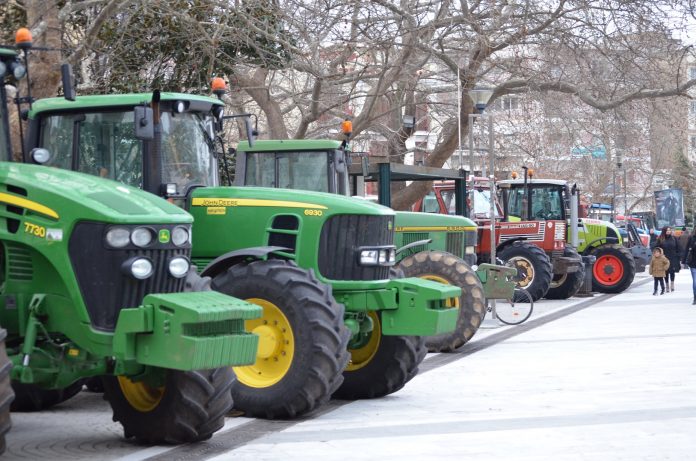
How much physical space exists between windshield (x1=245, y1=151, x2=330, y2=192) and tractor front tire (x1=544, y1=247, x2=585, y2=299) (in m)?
17.6

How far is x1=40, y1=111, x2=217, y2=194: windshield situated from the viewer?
1103cm

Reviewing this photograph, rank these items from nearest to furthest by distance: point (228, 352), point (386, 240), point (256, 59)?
point (228, 352) → point (386, 240) → point (256, 59)

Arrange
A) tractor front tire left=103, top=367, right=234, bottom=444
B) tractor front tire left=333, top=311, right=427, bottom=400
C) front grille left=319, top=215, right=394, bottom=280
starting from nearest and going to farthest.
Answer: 1. tractor front tire left=103, top=367, right=234, bottom=444
2. front grille left=319, top=215, right=394, bottom=280
3. tractor front tire left=333, top=311, right=427, bottom=400

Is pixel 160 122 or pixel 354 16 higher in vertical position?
pixel 354 16

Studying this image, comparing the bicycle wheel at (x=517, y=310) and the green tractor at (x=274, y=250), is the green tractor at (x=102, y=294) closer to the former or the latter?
the green tractor at (x=274, y=250)

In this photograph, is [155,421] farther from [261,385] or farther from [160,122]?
[160,122]

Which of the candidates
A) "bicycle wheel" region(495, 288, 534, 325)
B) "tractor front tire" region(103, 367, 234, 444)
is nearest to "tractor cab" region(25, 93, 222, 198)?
"tractor front tire" region(103, 367, 234, 444)

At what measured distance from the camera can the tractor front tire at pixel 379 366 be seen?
12.7m

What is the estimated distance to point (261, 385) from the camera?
11.3 metres

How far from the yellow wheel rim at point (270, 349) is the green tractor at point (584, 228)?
19.7 m

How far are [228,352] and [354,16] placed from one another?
13807 mm

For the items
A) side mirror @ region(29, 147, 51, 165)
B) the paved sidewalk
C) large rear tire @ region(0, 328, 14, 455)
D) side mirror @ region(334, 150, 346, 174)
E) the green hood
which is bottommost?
the paved sidewalk

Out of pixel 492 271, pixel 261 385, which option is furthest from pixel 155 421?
pixel 492 271

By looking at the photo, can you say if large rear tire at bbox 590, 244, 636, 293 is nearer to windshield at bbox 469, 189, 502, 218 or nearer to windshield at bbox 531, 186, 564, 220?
windshield at bbox 531, 186, 564, 220
